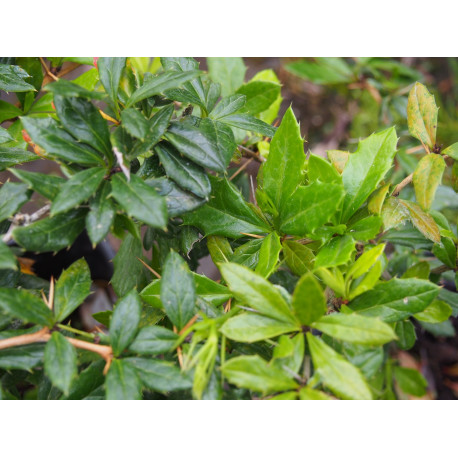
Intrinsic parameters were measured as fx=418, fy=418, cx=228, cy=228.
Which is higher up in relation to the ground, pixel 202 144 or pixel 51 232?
pixel 202 144

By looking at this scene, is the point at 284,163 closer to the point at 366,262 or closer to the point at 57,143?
the point at 366,262

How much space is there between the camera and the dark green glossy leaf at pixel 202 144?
79 centimetres

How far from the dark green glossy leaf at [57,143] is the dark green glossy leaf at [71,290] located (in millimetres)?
211

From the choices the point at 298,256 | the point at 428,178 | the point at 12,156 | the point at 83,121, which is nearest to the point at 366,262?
the point at 298,256

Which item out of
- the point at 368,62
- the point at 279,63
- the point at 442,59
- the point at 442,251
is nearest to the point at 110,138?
the point at 442,251

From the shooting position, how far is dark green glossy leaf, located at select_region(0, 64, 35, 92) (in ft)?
3.18

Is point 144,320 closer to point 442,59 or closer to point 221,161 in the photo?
point 221,161

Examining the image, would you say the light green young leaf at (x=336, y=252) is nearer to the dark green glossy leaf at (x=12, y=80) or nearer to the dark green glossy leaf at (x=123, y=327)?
the dark green glossy leaf at (x=123, y=327)

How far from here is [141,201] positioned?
27.3 inches

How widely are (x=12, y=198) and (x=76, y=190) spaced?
143mm

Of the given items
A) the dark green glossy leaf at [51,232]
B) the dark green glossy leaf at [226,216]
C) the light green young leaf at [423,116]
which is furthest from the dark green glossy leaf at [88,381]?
the light green young leaf at [423,116]

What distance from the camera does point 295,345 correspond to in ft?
2.31

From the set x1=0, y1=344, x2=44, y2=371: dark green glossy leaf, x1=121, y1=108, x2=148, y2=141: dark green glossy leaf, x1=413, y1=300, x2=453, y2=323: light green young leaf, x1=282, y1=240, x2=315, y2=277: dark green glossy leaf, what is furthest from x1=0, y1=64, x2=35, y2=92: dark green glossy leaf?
x1=413, y1=300, x2=453, y2=323: light green young leaf

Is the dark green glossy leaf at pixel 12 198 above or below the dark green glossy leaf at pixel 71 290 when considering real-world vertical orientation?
above
